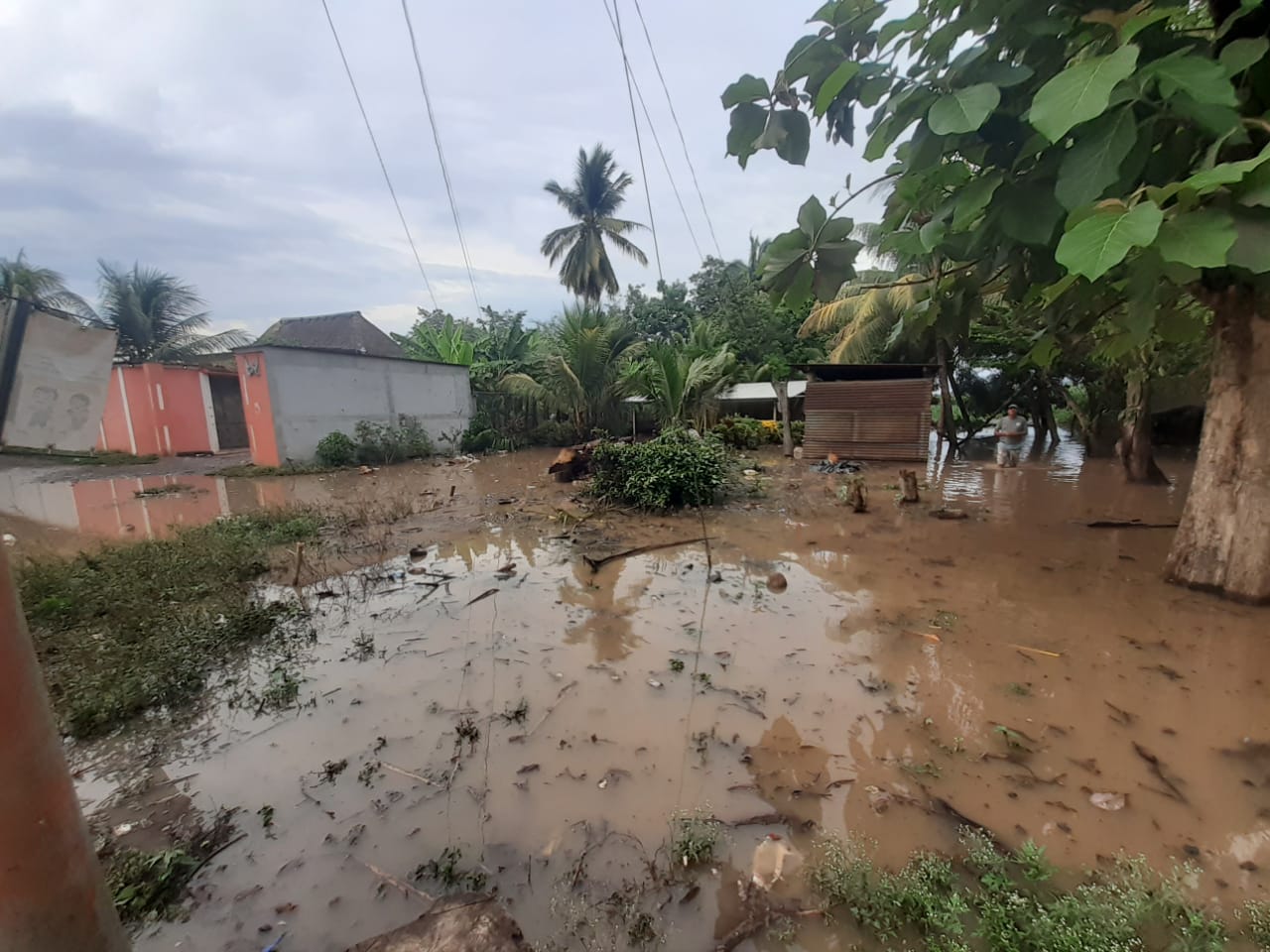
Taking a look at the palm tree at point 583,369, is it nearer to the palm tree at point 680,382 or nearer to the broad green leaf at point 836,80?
the palm tree at point 680,382

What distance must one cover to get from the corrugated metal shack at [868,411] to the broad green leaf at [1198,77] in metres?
11.6

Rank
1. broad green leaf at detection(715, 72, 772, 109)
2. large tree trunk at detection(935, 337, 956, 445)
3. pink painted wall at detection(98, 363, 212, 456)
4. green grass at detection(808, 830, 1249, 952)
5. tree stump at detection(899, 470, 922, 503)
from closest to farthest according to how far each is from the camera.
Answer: green grass at detection(808, 830, 1249, 952), broad green leaf at detection(715, 72, 772, 109), tree stump at detection(899, 470, 922, 503), large tree trunk at detection(935, 337, 956, 445), pink painted wall at detection(98, 363, 212, 456)

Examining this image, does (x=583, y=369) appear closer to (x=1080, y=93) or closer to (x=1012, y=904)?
(x=1080, y=93)

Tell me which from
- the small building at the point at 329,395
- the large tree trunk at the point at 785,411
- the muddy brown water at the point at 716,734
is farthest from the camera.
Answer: the large tree trunk at the point at 785,411

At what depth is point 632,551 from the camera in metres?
6.44

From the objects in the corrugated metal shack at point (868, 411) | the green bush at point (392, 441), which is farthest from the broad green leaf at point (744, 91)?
the green bush at point (392, 441)

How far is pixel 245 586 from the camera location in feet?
17.3

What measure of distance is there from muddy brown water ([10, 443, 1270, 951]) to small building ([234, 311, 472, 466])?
9.99 meters

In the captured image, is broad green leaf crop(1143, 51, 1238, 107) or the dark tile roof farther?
the dark tile roof

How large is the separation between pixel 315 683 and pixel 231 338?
2349 cm

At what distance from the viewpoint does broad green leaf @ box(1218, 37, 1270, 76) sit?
223cm

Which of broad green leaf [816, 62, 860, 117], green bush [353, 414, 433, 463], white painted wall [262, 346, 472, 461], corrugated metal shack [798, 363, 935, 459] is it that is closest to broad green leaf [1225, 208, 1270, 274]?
broad green leaf [816, 62, 860, 117]

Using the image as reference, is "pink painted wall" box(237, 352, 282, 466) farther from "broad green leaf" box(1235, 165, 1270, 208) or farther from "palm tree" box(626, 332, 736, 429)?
"broad green leaf" box(1235, 165, 1270, 208)

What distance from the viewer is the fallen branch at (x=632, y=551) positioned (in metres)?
5.98
